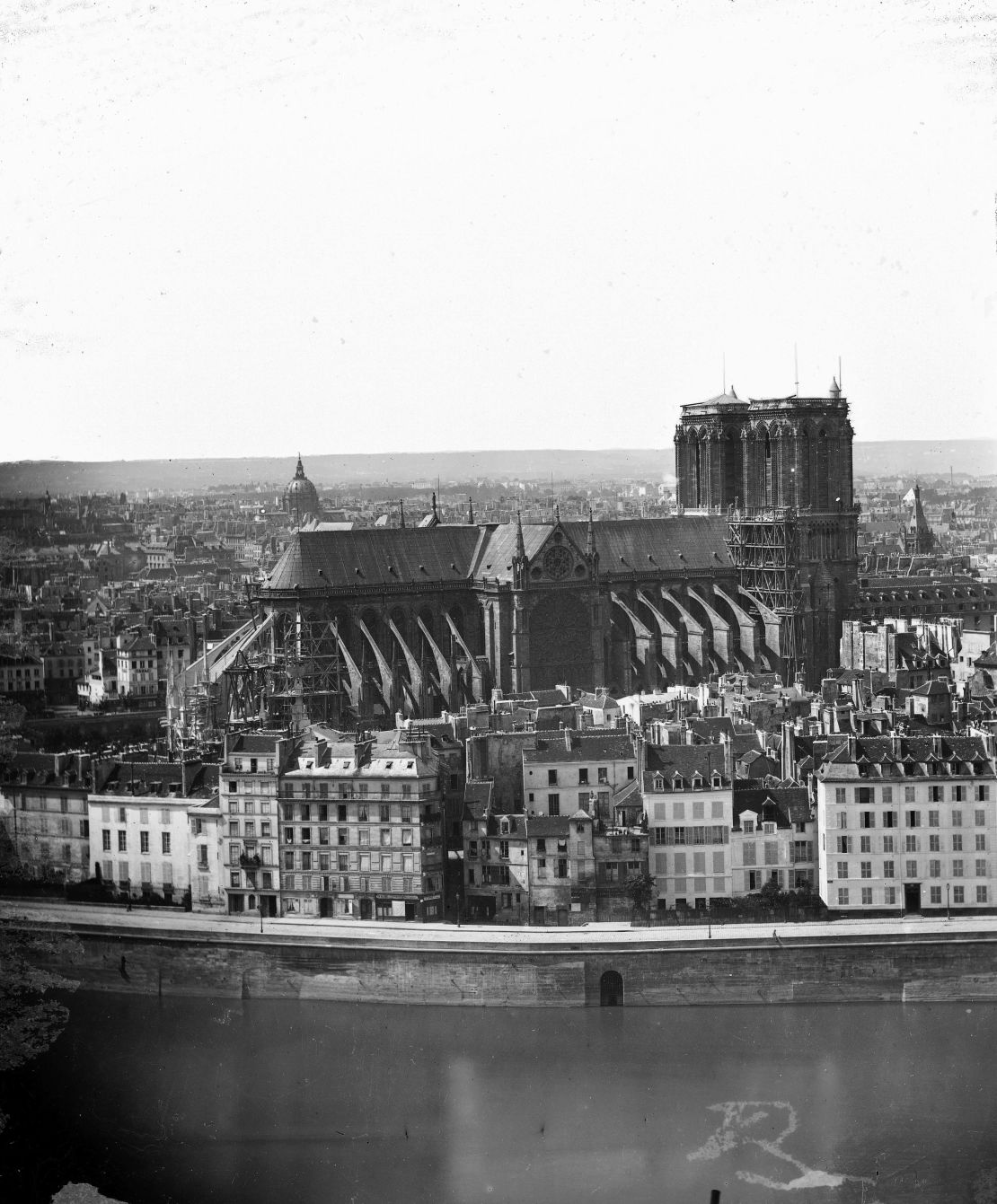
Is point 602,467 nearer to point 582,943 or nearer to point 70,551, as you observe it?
point 70,551

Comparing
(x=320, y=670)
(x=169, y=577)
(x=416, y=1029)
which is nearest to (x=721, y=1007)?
(x=416, y=1029)

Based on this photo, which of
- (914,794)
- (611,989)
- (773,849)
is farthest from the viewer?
(773,849)

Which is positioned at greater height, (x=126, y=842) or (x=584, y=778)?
(x=584, y=778)

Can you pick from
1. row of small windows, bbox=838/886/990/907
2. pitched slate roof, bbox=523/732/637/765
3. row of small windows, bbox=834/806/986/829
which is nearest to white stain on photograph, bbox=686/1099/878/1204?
row of small windows, bbox=838/886/990/907

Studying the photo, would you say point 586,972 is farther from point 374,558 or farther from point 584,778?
point 374,558

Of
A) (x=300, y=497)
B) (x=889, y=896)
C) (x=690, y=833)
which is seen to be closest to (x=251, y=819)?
(x=690, y=833)

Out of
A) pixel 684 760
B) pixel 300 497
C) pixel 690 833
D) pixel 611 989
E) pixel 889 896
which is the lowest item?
pixel 611 989

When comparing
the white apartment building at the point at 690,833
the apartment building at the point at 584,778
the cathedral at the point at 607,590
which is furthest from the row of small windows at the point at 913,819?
the cathedral at the point at 607,590
